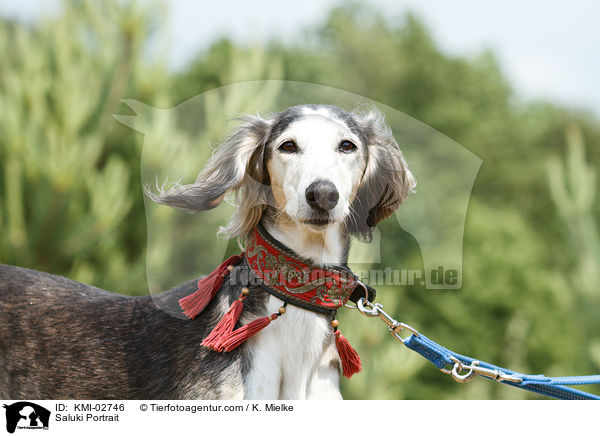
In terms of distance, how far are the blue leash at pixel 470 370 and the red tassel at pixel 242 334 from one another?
1.38ft

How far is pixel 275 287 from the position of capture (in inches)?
88.6

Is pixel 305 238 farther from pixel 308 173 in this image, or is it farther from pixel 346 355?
pixel 346 355

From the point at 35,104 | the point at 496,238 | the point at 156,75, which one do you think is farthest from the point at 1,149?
the point at 496,238

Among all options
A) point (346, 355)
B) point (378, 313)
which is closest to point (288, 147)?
point (378, 313)

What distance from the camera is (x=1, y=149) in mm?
7520

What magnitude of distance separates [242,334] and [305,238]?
0.44 meters

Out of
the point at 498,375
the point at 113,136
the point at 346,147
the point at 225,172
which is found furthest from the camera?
the point at 113,136

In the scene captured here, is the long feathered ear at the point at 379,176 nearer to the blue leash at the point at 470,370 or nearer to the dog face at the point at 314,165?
the dog face at the point at 314,165

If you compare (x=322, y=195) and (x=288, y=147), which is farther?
(x=288, y=147)

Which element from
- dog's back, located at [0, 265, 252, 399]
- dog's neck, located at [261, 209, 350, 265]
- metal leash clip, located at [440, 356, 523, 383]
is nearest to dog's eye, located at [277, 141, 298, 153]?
dog's neck, located at [261, 209, 350, 265]

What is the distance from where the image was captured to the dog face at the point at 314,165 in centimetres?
203

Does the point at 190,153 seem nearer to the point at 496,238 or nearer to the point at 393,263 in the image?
the point at 393,263

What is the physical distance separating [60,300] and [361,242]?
137cm
